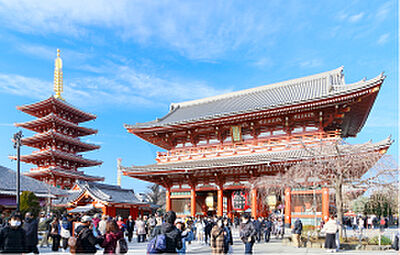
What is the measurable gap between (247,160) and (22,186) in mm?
17094

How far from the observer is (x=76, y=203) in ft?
96.9

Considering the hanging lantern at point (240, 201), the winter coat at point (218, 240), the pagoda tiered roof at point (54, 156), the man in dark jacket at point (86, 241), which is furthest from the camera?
the pagoda tiered roof at point (54, 156)

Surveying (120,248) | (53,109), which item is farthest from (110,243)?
(53,109)

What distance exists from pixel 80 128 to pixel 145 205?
2027cm

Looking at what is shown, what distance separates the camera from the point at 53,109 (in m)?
45.8

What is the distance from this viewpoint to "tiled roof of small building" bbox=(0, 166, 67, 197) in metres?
24.9

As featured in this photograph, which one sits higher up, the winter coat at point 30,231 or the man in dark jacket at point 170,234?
the man in dark jacket at point 170,234

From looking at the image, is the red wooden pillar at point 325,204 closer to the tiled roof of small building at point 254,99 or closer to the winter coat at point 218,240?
the tiled roof of small building at point 254,99

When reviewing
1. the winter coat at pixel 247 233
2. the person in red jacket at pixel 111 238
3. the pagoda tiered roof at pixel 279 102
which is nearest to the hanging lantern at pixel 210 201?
the pagoda tiered roof at pixel 279 102

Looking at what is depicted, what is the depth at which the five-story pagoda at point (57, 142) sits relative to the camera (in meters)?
43.8

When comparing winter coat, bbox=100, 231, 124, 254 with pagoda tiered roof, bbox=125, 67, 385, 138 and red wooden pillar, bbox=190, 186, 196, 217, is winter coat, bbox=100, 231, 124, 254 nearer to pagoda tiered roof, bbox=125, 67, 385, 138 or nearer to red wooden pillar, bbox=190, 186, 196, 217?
pagoda tiered roof, bbox=125, 67, 385, 138

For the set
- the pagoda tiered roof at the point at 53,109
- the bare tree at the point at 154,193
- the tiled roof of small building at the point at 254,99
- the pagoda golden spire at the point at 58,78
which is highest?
the pagoda golden spire at the point at 58,78

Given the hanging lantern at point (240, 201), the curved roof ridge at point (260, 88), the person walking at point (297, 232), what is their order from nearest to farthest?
the person walking at point (297, 232) → the hanging lantern at point (240, 201) → the curved roof ridge at point (260, 88)

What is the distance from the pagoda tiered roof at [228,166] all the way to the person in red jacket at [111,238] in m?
12.5
